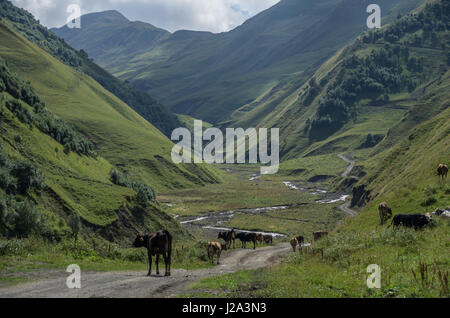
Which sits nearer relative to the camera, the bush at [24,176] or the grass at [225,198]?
the bush at [24,176]

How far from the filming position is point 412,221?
32.6 metres

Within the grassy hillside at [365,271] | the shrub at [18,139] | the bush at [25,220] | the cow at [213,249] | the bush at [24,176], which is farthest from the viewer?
the shrub at [18,139]

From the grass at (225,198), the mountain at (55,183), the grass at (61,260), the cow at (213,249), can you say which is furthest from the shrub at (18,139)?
the grass at (225,198)

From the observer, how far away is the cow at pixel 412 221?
3186 centimetres

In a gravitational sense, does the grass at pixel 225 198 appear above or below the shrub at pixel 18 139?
below

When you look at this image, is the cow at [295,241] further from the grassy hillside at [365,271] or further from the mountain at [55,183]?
the mountain at [55,183]

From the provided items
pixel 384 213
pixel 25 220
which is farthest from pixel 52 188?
pixel 384 213

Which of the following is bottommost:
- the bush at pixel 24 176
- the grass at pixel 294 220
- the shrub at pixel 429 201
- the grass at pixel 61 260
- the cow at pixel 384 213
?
the grass at pixel 294 220

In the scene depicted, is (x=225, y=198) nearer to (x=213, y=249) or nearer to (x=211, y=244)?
(x=213, y=249)

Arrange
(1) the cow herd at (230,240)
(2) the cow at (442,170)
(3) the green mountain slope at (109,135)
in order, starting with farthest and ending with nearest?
1. (3) the green mountain slope at (109,135)
2. (2) the cow at (442,170)
3. (1) the cow herd at (230,240)

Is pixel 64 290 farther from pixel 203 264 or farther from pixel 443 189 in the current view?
pixel 443 189
